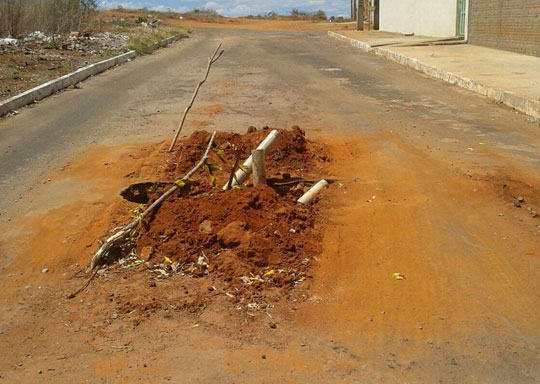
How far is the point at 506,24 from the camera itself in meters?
16.7

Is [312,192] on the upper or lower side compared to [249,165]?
lower

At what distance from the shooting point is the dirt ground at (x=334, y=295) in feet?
10.9

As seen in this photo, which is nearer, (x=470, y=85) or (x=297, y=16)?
(x=470, y=85)

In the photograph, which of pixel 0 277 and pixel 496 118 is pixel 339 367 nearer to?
pixel 0 277

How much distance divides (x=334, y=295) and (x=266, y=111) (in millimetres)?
6042

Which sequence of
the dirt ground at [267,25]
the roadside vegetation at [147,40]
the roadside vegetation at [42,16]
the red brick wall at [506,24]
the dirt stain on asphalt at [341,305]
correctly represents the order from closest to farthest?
the dirt stain on asphalt at [341,305] → the red brick wall at [506,24] → the roadside vegetation at [42,16] → the roadside vegetation at [147,40] → the dirt ground at [267,25]

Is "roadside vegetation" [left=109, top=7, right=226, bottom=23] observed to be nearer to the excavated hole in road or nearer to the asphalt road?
the asphalt road

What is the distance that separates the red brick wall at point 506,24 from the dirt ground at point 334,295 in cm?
988

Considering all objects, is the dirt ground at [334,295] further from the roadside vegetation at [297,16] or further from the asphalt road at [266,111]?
the roadside vegetation at [297,16]

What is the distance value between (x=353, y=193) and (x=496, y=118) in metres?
4.19

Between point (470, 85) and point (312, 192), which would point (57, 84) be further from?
point (312, 192)

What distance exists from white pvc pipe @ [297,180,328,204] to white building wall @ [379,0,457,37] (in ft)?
57.4

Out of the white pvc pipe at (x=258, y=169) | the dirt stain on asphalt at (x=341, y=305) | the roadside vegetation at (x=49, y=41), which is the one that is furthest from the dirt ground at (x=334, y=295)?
the roadside vegetation at (x=49, y=41)

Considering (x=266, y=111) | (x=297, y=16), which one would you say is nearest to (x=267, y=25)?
(x=297, y=16)
